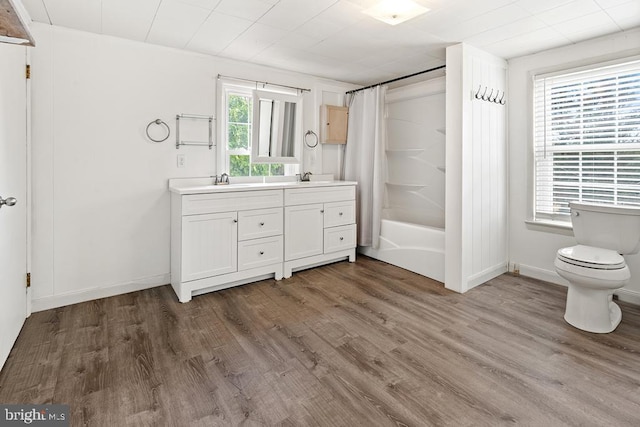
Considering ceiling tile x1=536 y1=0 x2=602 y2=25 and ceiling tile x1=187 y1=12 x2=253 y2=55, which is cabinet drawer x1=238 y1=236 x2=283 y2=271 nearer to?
ceiling tile x1=187 y1=12 x2=253 y2=55

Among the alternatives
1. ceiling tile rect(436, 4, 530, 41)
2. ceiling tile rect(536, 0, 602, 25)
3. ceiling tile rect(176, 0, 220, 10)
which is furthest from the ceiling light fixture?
ceiling tile rect(176, 0, 220, 10)

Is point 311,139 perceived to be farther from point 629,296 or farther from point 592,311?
point 629,296

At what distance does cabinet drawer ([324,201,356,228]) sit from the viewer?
3775mm

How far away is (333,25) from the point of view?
8.48 feet

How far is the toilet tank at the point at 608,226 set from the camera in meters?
2.50

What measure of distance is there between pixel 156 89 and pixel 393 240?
282cm

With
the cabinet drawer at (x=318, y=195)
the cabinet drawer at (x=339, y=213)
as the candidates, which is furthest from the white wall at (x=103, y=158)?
the cabinet drawer at (x=339, y=213)

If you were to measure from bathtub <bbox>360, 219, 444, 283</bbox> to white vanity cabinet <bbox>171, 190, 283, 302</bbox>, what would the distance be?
1.29m

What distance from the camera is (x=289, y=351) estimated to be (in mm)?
2105

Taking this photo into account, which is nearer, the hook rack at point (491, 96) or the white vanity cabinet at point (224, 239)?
the white vanity cabinet at point (224, 239)

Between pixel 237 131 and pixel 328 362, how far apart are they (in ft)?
8.28

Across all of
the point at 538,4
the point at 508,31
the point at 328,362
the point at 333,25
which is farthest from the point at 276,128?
the point at 328,362

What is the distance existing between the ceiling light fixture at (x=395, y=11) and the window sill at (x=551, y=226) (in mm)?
2241

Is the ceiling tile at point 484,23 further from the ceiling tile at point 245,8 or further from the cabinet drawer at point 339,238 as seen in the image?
the cabinet drawer at point 339,238
